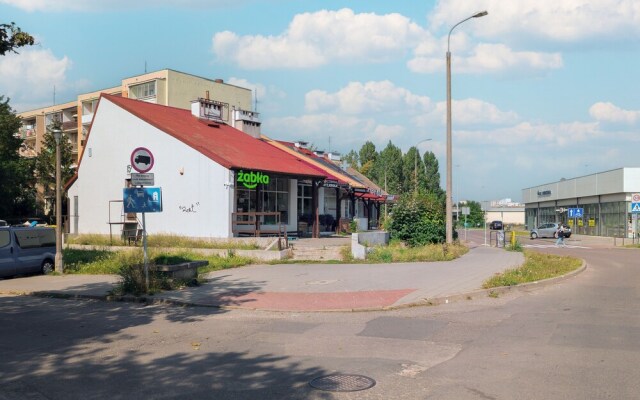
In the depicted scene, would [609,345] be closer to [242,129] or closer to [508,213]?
[242,129]

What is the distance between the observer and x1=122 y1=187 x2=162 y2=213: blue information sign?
1324 centimetres

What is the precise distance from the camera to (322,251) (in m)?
22.4

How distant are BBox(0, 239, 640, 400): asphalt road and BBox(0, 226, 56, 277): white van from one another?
22.1ft

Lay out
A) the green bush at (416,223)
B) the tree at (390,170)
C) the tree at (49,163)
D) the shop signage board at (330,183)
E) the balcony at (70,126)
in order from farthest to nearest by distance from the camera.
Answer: the tree at (390,170)
the balcony at (70,126)
the tree at (49,163)
the shop signage board at (330,183)
the green bush at (416,223)

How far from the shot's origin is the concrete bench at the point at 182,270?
1426 cm

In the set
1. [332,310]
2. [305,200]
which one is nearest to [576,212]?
[305,200]

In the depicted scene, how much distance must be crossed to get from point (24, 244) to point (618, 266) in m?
21.7

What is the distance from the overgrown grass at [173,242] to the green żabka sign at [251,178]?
353 centimetres

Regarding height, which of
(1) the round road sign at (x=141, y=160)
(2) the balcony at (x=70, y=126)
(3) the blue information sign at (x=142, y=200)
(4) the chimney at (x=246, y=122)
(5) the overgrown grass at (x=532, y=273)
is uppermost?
(2) the balcony at (x=70, y=126)

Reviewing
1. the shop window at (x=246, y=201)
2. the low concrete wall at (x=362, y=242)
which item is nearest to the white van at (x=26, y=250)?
the shop window at (x=246, y=201)

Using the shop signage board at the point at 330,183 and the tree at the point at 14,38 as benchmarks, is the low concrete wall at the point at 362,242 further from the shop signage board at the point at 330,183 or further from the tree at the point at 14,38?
the tree at the point at 14,38

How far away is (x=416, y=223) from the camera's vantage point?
26.1m

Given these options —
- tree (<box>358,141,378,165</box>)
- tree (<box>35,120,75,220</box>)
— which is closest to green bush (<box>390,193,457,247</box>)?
tree (<box>35,120,75,220</box>)

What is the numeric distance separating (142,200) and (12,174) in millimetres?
35682
